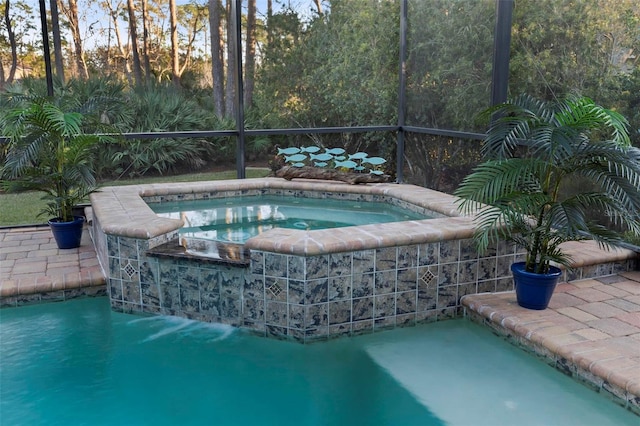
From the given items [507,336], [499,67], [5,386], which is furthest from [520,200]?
[5,386]

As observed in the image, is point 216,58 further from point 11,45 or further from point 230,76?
point 11,45

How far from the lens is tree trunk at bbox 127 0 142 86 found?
8156 mm

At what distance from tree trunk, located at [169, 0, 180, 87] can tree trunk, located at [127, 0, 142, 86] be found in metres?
0.55

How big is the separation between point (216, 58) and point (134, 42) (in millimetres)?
1318

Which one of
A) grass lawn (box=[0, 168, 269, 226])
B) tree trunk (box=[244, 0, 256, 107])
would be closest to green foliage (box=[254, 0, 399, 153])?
tree trunk (box=[244, 0, 256, 107])

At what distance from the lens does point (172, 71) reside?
856 cm

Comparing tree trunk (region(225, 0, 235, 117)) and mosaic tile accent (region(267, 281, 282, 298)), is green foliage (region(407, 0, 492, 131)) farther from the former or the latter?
tree trunk (region(225, 0, 235, 117))

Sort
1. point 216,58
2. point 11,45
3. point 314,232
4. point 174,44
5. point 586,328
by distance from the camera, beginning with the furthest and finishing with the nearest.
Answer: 1. point 216,58
2. point 174,44
3. point 11,45
4. point 314,232
5. point 586,328

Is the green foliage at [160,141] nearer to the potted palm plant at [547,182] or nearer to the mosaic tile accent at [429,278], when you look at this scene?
the mosaic tile accent at [429,278]

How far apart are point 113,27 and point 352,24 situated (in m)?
3.65

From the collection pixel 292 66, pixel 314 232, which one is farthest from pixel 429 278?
pixel 292 66

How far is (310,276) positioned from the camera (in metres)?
3.18

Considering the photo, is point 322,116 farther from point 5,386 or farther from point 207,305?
point 5,386

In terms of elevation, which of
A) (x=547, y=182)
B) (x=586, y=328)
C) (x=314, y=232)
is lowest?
(x=586, y=328)
